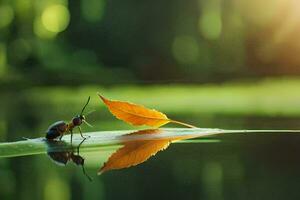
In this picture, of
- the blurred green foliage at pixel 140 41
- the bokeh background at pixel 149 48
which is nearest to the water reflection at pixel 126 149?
the bokeh background at pixel 149 48

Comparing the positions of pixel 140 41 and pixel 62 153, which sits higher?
pixel 140 41

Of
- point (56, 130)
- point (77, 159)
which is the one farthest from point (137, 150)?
point (56, 130)

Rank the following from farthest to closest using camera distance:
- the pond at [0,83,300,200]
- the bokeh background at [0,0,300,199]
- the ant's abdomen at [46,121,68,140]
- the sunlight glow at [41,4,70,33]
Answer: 1. the sunlight glow at [41,4,70,33]
2. the bokeh background at [0,0,300,199]
3. the ant's abdomen at [46,121,68,140]
4. the pond at [0,83,300,200]

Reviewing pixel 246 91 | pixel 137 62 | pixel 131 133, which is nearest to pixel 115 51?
pixel 137 62

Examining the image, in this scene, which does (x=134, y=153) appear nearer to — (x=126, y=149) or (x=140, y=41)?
(x=126, y=149)

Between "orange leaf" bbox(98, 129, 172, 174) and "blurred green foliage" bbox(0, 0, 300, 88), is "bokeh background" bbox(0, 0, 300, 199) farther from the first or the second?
"orange leaf" bbox(98, 129, 172, 174)

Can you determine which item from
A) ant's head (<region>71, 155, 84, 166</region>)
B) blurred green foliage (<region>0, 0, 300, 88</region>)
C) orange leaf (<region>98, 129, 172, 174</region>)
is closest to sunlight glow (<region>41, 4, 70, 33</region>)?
blurred green foliage (<region>0, 0, 300, 88</region>)
